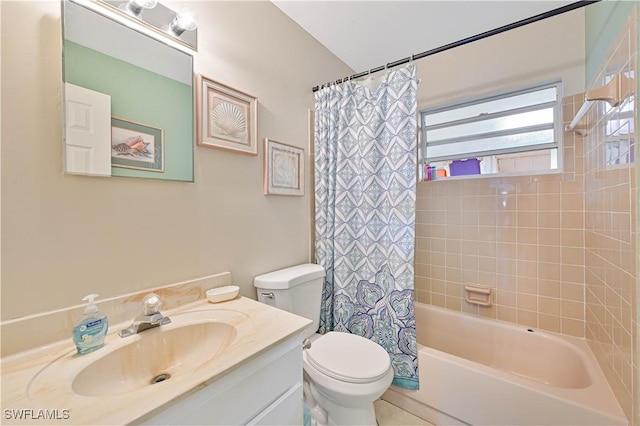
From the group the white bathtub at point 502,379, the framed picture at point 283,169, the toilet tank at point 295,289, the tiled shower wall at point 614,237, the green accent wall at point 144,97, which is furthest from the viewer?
the framed picture at point 283,169

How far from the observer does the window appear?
5.78 ft

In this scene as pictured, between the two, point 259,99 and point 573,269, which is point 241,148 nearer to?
point 259,99

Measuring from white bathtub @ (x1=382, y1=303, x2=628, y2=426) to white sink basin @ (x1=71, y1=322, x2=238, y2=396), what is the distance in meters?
1.18

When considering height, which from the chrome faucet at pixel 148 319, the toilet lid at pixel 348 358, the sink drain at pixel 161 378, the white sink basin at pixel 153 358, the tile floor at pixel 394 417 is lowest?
the tile floor at pixel 394 417

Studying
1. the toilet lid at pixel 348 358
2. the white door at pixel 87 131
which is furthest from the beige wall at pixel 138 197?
the toilet lid at pixel 348 358

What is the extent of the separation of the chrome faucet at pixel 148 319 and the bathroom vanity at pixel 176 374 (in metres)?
0.02

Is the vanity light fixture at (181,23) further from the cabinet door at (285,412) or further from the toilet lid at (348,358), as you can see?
the toilet lid at (348,358)

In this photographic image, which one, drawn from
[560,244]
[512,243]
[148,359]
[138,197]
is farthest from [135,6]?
[560,244]

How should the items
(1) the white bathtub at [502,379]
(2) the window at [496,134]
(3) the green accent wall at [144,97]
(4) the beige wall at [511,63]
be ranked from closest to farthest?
1. (3) the green accent wall at [144,97]
2. (1) the white bathtub at [502,379]
3. (4) the beige wall at [511,63]
4. (2) the window at [496,134]

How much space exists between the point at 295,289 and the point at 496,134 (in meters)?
1.92

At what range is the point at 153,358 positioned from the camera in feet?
2.81

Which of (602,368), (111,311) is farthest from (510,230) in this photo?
(111,311)

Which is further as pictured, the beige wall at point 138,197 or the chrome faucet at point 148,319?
the chrome faucet at point 148,319

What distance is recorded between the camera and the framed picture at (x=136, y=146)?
91 centimetres
